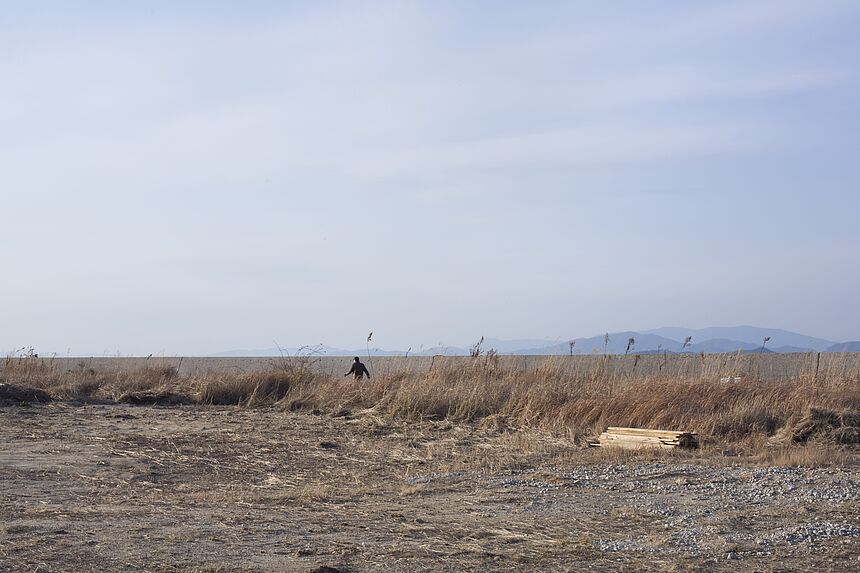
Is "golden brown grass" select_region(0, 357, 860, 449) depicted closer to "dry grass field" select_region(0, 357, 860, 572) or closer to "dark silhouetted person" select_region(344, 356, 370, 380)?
"dry grass field" select_region(0, 357, 860, 572)

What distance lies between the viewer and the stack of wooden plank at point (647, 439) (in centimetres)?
1220

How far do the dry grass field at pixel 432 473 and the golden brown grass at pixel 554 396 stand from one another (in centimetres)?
4

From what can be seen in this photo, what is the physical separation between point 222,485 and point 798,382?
32.4 feet

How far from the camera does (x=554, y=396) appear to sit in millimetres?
15539

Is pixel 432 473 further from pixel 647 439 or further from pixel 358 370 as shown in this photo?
pixel 358 370

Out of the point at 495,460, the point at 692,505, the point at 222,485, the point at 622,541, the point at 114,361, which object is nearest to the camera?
the point at 622,541

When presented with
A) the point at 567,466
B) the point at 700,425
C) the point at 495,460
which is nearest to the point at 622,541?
the point at 567,466

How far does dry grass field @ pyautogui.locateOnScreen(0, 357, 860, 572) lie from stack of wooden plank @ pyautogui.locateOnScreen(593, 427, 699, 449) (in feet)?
1.05

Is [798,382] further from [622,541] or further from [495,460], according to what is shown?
[622,541]

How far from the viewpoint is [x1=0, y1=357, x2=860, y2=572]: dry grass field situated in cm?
628

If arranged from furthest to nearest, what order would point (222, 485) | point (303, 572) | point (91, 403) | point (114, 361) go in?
point (114, 361), point (91, 403), point (222, 485), point (303, 572)

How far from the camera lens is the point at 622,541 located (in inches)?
265

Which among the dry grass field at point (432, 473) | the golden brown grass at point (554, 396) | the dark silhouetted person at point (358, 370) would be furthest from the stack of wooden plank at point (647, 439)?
the dark silhouetted person at point (358, 370)

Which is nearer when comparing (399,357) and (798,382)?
(798,382)
